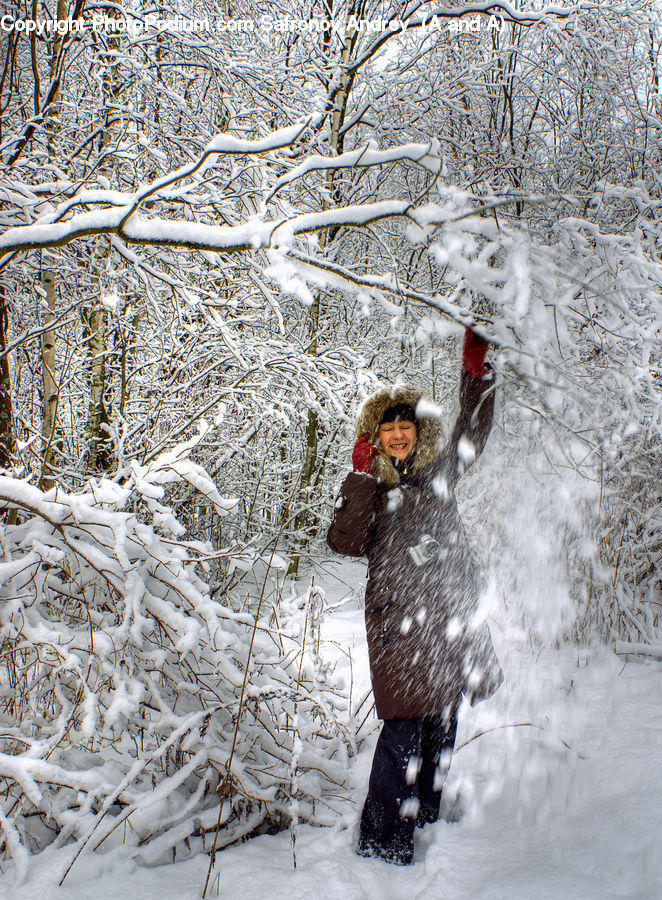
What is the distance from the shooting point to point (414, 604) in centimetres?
177

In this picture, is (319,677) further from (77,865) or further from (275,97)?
(275,97)

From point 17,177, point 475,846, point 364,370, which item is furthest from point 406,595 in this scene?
point 17,177

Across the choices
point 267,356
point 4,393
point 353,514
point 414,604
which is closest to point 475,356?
point 353,514

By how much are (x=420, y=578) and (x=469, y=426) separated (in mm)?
644

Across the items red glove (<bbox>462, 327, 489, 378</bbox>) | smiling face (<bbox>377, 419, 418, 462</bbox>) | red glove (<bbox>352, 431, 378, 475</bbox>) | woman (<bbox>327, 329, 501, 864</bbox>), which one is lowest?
woman (<bbox>327, 329, 501, 864</bbox>)

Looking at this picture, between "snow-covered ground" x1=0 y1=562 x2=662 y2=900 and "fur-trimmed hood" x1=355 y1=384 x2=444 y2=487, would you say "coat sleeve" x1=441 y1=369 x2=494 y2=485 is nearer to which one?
"fur-trimmed hood" x1=355 y1=384 x2=444 y2=487

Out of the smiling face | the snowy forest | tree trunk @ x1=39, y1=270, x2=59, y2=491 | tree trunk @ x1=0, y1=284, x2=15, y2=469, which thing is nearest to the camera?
the snowy forest

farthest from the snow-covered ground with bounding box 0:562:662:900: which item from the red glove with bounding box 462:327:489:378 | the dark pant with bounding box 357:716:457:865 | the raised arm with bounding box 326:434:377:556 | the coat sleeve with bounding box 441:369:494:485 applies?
the red glove with bounding box 462:327:489:378

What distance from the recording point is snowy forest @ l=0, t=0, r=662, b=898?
145 cm

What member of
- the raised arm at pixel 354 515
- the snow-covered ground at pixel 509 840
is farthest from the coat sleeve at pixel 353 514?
the snow-covered ground at pixel 509 840

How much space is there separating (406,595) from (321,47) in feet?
21.4

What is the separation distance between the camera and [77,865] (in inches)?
61.7

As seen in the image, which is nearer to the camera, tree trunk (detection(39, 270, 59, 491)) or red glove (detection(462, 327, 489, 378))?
red glove (detection(462, 327, 489, 378))

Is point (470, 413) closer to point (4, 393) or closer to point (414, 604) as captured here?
point (414, 604)
